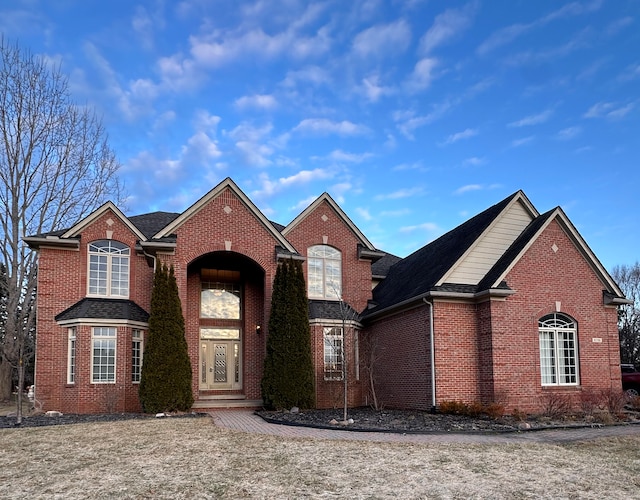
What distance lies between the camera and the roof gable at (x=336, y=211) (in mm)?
22516

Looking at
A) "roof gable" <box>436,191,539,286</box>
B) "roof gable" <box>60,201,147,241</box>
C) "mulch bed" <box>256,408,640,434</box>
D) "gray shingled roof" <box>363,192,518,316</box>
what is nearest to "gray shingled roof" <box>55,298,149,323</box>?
"roof gable" <box>60,201,147,241</box>

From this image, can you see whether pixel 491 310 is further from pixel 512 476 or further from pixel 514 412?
pixel 512 476

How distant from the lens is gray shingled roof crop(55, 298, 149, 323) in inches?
755

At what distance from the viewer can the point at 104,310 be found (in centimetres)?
1947

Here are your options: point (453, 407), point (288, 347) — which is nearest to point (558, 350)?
point (453, 407)

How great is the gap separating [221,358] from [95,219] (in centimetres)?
691

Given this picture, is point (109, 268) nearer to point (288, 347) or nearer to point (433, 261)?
point (288, 347)

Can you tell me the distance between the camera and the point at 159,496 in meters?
7.98

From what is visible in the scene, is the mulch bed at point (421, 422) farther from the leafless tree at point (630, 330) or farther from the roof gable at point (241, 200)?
the leafless tree at point (630, 330)

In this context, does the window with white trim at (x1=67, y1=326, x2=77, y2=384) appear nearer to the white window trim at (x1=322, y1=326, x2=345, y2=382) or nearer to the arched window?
the white window trim at (x1=322, y1=326, x2=345, y2=382)

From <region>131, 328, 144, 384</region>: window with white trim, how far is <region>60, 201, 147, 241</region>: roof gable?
3.49 metres

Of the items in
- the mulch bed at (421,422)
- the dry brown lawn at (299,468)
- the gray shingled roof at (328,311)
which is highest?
the gray shingled roof at (328,311)

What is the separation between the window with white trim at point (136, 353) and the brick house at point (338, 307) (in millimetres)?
56

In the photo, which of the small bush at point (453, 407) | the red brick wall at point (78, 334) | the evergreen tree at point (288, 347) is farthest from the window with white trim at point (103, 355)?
the small bush at point (453, 407)
